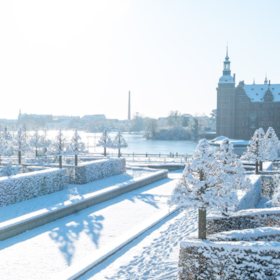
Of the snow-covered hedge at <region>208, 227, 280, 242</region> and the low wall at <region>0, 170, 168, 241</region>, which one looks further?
the low wall at <region>0, 170, 168, 241</region>

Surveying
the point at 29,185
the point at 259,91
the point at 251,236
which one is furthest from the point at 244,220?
the point at 259,91

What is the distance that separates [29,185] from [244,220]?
10415mm

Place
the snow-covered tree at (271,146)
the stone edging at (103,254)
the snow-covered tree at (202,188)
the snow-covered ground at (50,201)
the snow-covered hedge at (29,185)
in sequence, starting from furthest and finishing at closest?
the snow-covered tree at (271,146), the snow-covered hedge at (29,185), the snow-covered ground at (50,201), the stone edging at (103,254), the snow-covered tree at (202,188)

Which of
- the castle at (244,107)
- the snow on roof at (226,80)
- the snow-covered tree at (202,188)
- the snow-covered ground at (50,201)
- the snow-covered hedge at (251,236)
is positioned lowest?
the snow-covered ground at (50,201)

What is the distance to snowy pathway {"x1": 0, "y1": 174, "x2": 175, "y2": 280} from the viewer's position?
7777mm

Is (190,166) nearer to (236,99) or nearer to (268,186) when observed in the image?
(268,186)

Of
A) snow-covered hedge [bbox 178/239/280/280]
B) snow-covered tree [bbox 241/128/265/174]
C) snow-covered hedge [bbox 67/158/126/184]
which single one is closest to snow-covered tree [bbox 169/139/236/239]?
snow-covered hedge [bbox 178/239/280/280]

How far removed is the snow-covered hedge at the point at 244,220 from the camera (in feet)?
27.5

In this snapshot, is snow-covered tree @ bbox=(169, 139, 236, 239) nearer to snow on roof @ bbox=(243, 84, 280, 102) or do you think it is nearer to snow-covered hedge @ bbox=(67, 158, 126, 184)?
snow-covered hedge @ bbox=(67, 158, 126, 184)

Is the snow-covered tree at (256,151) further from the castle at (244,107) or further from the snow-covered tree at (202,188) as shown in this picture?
the castle at (244,107)

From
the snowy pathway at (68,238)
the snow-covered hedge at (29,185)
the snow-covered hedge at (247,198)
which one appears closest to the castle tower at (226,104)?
the snow-covered hedge at (247,198)

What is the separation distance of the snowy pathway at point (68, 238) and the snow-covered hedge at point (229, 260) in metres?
3.30

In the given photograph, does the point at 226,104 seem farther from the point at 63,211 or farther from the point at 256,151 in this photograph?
the point at 63,211

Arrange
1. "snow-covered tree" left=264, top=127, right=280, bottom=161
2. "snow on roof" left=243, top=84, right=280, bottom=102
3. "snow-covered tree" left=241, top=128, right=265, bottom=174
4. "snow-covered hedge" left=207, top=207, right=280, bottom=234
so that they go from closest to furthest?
"snow-covered hedge" left=207, top=207, right=280, bottom=234 → "snow-covered tree" left=241, top=128, right=265, bottom=174 → "snow-covered tree" left=264, top=127, right=280, bottom=161 → "snow on roof" left=243, top=84, right=280, bottom=102
